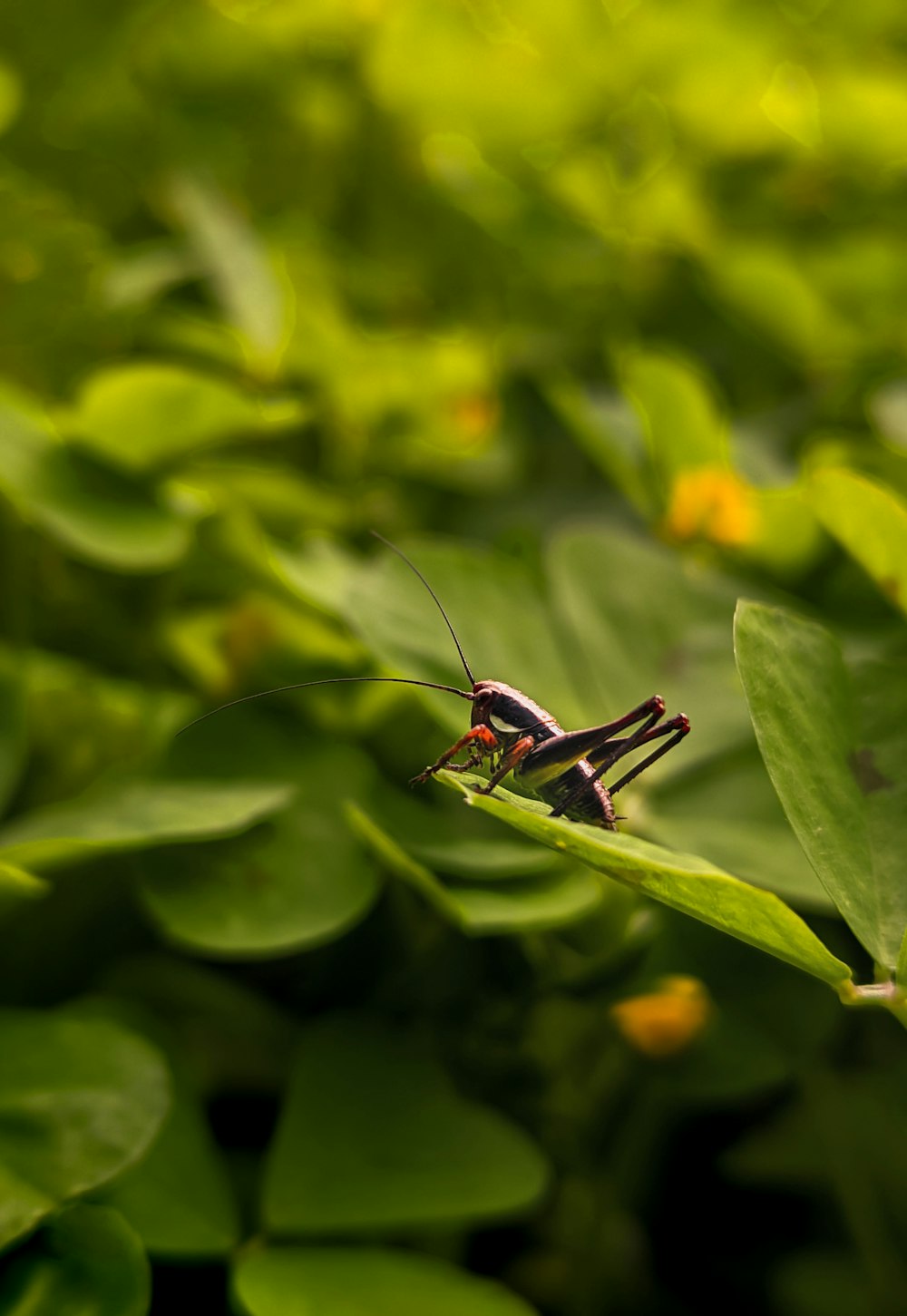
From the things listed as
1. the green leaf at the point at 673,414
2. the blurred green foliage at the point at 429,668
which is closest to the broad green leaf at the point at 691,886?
the blurred green foliage at the point at 429,668

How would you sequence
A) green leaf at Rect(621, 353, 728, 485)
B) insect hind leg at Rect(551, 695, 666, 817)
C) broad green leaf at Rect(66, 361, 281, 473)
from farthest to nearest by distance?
green leaf at Rect(621, 353, 728, 485) → broad green leaf at Rect(66, 361, 281, 473) → insect hind leg at Rect(551, 695, 666, 817)

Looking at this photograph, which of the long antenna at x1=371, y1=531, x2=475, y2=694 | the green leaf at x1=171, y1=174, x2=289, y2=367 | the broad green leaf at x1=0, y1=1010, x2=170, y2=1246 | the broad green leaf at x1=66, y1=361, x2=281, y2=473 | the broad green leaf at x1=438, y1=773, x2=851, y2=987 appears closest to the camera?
the broad green leaf at x1=438, y1=773, x2=851, y2=987

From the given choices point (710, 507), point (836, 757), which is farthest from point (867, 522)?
point (710, 507)

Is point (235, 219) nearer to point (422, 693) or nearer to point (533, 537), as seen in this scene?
point (533, 537)

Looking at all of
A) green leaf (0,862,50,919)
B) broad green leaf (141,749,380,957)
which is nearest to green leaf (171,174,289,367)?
broad green leaf (141,749,380,957)

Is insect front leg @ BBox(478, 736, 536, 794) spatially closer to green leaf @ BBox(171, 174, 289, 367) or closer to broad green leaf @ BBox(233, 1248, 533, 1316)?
broad green leaf @ BBox(233, 1248, 533, 1316)

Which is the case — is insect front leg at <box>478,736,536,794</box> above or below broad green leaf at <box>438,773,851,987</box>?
below
